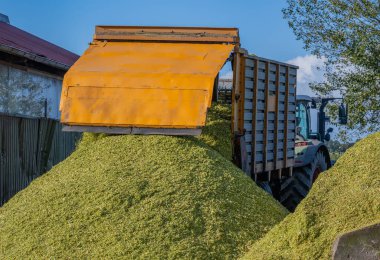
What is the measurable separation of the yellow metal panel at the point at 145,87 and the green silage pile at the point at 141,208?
0.48 meters

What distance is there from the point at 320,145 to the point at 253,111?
355 centimetres

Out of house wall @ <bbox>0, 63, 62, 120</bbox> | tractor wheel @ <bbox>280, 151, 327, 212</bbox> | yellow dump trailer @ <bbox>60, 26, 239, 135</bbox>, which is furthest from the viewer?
house wall @ <bbox>0, 63, 62, 120</bbox>

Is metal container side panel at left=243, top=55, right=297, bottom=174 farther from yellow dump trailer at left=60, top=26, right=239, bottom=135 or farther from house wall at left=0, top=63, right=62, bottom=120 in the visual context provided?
house wall at left=0, top=63, right=62, bottom=120

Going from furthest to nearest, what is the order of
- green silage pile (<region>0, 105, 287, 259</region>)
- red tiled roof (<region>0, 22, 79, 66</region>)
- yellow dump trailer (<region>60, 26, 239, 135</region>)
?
red tiled roof (<region>0, 22, 79, 66</region>) → yellow dump trailer (<region>60, 26, 239, 135</region>) → green silage pile (<region>0, 105, 287, 259</region>)

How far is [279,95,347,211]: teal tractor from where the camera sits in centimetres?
1198

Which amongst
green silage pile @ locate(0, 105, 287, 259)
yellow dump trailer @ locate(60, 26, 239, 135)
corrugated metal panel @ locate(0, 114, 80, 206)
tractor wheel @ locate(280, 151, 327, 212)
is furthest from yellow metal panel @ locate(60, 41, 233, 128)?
corrugated metal panel @ locate(0, 114, 80, 206)

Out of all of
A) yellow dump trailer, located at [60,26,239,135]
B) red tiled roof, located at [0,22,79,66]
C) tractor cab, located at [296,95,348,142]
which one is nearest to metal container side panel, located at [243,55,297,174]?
yellow dump trailer, located at [60,26,239,135]

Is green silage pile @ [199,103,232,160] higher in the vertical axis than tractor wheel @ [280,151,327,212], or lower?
higher

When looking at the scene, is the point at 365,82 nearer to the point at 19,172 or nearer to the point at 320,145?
the point at 320,145

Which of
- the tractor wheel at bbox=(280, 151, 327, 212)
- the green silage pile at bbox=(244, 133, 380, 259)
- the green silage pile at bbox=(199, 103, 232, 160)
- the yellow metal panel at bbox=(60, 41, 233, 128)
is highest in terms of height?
the yellow metal panel at bbox=(60, 41, 233, 128)

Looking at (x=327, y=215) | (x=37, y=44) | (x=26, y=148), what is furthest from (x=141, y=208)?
(x=37, y=44)

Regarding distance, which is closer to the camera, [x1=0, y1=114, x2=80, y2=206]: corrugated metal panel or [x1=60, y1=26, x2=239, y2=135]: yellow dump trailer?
[x1=60, y1=26, x2=239, y2=135]: yellow dump trailer

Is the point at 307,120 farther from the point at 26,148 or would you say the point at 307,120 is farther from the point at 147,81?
A: the point at 147,81

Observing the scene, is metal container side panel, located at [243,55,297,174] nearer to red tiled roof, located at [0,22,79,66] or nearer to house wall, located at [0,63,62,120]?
house wall, located at [0,63,62,120]
